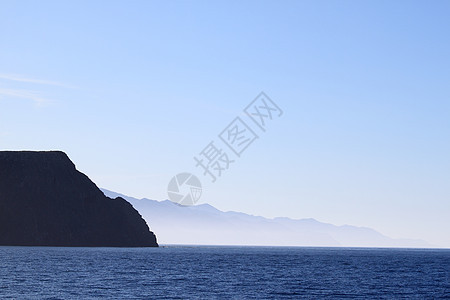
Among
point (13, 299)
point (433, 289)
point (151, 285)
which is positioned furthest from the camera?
point (433, 289)

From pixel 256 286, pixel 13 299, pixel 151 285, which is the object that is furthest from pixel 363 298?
pixel 13 299

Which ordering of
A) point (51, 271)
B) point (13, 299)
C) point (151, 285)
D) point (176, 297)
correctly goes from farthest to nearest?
point (51, 271) → point (151, 285) → point (176, 297) → point (13, 299)

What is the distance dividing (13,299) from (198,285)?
94.2 feet

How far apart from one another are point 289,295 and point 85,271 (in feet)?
138

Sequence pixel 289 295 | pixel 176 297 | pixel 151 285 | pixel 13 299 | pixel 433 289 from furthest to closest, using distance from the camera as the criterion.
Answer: pixel 433 289 → pixel 151 285 → pixel 289 295 → pixel 176 297 → pixel 13 299

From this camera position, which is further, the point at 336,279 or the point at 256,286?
the point at 336,279

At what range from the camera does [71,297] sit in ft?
208

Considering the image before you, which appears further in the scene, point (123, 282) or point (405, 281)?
point (405, 281)

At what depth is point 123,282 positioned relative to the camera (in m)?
83.0

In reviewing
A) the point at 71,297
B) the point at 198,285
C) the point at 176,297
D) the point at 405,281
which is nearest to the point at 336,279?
the point at 405,281

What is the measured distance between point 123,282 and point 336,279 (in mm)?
38414

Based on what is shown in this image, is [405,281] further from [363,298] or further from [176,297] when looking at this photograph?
[176,297]

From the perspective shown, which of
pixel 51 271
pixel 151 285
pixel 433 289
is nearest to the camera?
pixel 151 285

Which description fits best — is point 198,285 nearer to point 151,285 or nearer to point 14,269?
point 151,285
